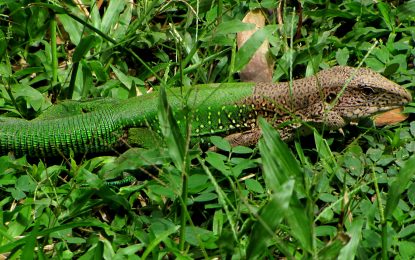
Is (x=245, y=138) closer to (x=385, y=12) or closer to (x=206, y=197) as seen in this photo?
(x=206, y=197)

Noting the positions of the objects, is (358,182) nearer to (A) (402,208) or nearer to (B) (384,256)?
(A) (402,208)

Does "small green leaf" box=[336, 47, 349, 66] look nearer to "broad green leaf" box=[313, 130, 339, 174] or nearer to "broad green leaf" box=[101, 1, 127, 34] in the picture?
"broad green leaf" box=[313, 130, 339, 174]

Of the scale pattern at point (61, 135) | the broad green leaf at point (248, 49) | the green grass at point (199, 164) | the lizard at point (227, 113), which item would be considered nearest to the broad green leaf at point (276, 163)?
the green grass at point (199, 164)

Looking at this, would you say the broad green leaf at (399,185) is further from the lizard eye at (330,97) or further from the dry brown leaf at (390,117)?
the dry brown leaf at (390,117)

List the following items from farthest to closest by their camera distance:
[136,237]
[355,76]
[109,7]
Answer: [109,7] < [355,76] < [136,237]

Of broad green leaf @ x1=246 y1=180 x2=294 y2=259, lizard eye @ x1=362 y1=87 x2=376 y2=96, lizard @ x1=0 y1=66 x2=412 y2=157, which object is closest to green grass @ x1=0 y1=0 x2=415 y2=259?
broad green leaf @ x1=246 y1=180 x2=294 y2=259

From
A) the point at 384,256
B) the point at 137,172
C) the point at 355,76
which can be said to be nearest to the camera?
the point at 384,256

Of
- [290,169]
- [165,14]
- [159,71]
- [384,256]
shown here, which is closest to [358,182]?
[384,256]

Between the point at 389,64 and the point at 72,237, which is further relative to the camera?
the point at 389,64
